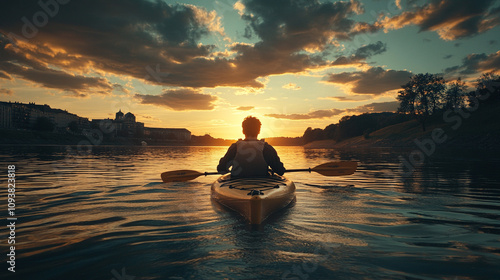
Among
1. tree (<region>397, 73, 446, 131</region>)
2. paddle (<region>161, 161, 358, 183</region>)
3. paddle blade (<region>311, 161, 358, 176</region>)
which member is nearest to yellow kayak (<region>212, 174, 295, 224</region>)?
paddle (<region>161, 161, 358, 183</region>)

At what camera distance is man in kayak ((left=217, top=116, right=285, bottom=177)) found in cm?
748

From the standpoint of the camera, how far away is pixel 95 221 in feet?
18.1

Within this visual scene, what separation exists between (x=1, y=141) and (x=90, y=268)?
86234mm

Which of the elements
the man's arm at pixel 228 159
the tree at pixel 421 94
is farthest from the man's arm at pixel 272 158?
the tree at pixel 421 94

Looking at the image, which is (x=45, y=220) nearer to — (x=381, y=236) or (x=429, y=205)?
(x=381, y=236)

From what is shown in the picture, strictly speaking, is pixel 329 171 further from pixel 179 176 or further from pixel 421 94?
pixel 421 94

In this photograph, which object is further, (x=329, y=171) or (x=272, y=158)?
(x=329, y=171)

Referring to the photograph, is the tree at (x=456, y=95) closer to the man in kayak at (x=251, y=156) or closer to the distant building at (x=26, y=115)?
the man in kayak at (x=251, y=156)

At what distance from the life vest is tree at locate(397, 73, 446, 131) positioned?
74.1 metres

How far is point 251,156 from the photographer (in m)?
7.56

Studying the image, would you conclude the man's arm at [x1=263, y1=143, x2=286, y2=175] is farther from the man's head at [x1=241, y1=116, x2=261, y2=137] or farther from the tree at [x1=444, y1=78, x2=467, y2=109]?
the tree at [x1=444, y1=78, x2=467, y2=109]

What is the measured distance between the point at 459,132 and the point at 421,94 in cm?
2177

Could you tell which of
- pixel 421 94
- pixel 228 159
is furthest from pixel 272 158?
pixel 421 94

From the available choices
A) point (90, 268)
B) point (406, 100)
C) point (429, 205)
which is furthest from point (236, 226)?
point (406, 100)
